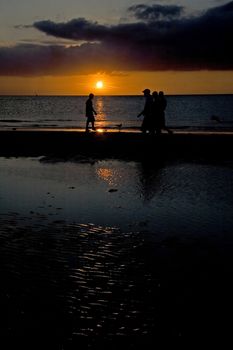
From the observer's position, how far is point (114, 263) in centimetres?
754

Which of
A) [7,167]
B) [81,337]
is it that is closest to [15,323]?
[81,337]

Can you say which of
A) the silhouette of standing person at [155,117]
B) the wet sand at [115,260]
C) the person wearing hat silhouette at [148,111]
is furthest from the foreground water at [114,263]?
the silhouette of standing person at [155,117]

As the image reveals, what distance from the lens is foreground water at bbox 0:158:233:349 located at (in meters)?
5.45

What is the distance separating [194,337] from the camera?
17.0 feet

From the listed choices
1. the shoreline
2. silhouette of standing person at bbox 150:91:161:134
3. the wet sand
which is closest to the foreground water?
the wet sand

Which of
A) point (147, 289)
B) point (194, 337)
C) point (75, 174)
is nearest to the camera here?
point (194, 337)

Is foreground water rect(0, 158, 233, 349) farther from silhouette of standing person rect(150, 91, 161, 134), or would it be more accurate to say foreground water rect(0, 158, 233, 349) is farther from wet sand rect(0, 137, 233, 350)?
silhouette of standing person rect(150, 91, 161, 134)

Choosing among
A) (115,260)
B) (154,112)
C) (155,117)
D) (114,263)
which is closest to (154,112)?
(154,112)

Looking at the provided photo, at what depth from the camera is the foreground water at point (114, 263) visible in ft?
17.9

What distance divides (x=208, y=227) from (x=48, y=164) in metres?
11.3

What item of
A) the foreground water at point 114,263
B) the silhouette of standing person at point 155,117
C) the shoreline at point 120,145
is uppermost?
the silhouette of standing person at point 155,117

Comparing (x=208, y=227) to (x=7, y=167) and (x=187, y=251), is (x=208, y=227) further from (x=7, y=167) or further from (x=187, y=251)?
(x=7, y=167)

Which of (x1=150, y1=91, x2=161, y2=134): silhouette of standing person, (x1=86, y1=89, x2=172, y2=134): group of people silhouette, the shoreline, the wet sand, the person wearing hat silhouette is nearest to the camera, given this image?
the wet sand

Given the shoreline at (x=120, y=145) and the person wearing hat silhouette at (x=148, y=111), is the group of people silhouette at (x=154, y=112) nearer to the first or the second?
the person wearing hat silhouette at (x=148, y=111)
